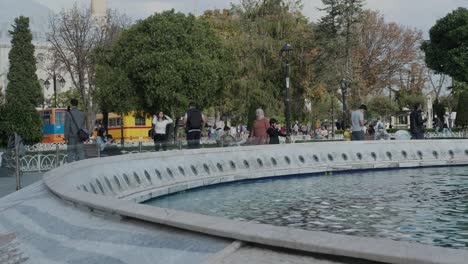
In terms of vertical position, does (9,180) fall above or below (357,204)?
above

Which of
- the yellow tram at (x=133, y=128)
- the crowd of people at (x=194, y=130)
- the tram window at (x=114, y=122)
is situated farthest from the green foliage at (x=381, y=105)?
the crowd of people at (x=194, y=130)

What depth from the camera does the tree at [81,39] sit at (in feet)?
153

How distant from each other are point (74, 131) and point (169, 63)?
2183cm

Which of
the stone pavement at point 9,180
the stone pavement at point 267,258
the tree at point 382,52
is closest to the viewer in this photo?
the stone pavement at point 267,258

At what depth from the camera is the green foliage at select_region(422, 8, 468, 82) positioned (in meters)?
52.1

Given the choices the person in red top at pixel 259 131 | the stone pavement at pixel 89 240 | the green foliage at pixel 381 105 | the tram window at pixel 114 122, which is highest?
the green foliage at pixel 381 105

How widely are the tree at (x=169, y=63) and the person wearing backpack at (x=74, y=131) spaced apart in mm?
21363

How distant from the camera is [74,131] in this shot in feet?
49.5

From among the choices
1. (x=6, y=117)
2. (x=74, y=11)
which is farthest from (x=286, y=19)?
(x=6, y=117)

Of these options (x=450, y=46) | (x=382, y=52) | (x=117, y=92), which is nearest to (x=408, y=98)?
(x=382, y=52)

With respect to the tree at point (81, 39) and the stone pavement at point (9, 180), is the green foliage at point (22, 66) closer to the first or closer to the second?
the tree at point (81, 39)

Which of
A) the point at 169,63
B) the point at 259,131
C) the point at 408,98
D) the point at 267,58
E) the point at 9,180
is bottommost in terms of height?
the point at 9,180

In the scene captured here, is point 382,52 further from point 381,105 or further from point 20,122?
point 20,122

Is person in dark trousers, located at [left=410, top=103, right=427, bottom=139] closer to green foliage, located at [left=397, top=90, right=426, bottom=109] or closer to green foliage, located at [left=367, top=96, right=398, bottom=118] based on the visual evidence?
green foliage, located at [left=367, top=96, right=398, bottom=118]
